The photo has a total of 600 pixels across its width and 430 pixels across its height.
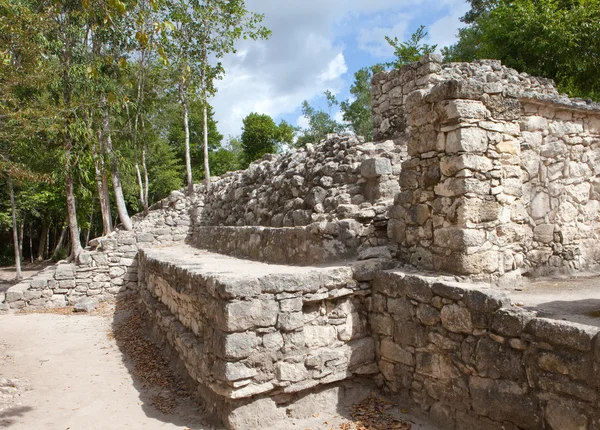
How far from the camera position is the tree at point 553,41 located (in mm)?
13008

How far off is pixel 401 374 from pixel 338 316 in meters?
0.89

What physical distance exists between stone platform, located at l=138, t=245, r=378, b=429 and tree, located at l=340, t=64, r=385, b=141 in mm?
23056

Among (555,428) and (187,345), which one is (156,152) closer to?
(187,345)

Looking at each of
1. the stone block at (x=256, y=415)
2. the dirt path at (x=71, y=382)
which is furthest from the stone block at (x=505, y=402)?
the dirt path at (x=71, y=382)

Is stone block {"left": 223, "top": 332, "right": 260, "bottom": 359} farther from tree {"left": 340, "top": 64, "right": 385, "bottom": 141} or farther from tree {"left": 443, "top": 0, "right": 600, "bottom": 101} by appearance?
tree {"left": 340, "top": 64, "right": 385, "bottom": 141}

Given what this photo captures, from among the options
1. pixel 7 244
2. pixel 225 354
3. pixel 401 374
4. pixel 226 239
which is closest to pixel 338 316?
pixel 401 374

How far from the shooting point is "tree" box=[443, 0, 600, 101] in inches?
512

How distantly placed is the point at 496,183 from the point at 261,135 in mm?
24314

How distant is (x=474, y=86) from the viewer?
15.4 feet

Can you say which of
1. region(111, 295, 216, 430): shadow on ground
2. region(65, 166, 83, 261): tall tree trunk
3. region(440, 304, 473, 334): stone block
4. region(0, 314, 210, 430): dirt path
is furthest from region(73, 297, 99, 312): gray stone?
region(440, 304, 473, 334): stone block

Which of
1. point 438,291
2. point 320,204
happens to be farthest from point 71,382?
point 438,291

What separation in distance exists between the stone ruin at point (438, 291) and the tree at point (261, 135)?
2196cm

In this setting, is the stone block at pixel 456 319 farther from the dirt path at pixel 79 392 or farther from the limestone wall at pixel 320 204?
the limestone wall at pixel 320 204

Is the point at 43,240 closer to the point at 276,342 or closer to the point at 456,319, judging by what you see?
the point at 276,342
